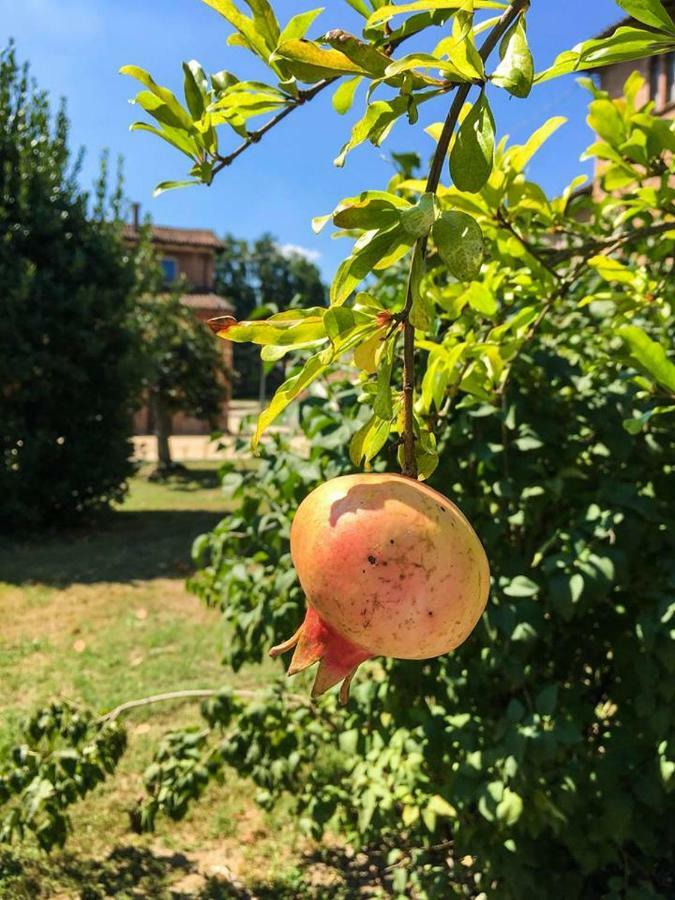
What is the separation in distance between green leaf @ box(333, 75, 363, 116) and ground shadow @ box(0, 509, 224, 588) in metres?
5.96

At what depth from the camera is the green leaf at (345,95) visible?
34.1 inches

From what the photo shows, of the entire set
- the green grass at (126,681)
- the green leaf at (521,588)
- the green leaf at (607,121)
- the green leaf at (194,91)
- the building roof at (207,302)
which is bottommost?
the green grass at (126,681)

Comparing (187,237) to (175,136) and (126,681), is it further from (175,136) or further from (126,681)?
(175,136)

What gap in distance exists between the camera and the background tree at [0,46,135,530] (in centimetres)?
788

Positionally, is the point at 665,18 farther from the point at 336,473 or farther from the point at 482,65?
the point at 336,473

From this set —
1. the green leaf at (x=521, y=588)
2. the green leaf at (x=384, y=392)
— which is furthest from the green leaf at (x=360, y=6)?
the green leaf at (x=521, y=588)

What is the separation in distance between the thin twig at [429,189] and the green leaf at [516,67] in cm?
3

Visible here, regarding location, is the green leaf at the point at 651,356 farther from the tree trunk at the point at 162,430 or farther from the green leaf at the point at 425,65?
the tree trunk at the point at 162,430

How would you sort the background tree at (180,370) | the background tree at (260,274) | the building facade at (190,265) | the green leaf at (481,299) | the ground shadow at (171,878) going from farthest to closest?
the background tree at (260,274) < the building facade at (190,265) < the background tree at (180,370) < the ground shadow at (171,878) < the green leaf at (481,299)

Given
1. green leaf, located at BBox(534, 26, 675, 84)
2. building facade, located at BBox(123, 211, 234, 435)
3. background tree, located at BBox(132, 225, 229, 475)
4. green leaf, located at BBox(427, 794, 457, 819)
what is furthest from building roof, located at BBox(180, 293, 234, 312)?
green leaf, located at BBox(534, 26, 675, 84)

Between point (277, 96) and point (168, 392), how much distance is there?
13819 mm

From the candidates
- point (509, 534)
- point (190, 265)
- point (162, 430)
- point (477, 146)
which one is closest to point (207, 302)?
point (190, 265)

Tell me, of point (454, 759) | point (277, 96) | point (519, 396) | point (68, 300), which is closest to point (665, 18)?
point (277, 96)

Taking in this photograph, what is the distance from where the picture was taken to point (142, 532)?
866 centimetres
